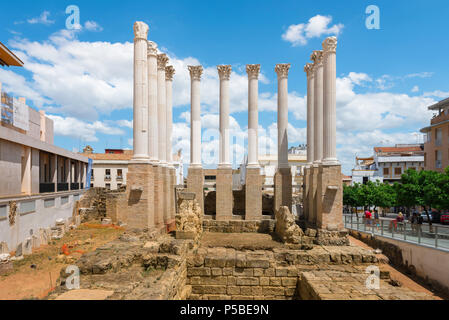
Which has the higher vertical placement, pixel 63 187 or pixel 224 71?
pixel 224 71

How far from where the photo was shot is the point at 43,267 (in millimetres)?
10672

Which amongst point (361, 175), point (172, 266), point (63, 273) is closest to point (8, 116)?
point (63, 273)

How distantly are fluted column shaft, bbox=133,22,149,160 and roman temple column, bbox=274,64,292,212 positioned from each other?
812 cm

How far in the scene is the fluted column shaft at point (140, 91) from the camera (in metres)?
13.6

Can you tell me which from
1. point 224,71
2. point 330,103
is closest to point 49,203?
point 224,71

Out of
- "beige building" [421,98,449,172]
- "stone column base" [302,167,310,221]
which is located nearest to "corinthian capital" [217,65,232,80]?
"stone column base" [302,167,310,221]

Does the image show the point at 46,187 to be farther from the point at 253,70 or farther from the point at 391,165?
the point at 391,165

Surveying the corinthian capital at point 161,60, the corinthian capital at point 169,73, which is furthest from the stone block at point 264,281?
the corinthian capital at point 169,73

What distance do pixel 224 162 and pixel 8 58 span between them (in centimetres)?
1586

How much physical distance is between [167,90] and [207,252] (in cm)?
1183

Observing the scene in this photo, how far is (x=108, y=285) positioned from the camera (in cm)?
729

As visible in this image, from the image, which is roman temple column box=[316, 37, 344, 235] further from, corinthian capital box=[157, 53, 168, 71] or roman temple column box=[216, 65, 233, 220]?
corinthian capital box=[157, 53, 168, 71]
